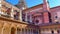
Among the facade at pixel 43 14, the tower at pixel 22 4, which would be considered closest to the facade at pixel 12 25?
the facade at pixel 43 14

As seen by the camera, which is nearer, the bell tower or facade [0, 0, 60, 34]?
facade [0, 0, 60, 34]

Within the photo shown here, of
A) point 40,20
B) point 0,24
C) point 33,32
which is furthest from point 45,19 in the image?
point 0,24

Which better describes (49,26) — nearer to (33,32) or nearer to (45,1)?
(33,32)

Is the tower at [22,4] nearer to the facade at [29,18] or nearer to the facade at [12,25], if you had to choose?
the facade at [29,18]

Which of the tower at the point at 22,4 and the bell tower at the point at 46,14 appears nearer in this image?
the bell tower at the point at 46,14

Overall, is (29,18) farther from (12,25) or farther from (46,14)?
(12,25)

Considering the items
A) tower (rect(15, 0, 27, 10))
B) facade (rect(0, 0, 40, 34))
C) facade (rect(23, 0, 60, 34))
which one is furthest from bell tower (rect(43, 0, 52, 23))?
tower (rect(15, 0, 27, 10))

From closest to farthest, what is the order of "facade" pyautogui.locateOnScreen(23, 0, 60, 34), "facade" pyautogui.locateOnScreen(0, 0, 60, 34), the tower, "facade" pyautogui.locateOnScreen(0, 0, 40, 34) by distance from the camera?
"facade" pyautogui.locateOnScreen(0, 0, 40, 34), "facade" pyautogui.locateOnScreen(0, 0, 60, 34), "facade" pyautogui.locateOnScreen(23, 0, 60, 34), the tower

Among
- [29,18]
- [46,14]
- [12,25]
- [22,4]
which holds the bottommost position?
[12,25]

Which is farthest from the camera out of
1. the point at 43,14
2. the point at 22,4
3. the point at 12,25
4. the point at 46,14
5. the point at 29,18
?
the point at 22,4

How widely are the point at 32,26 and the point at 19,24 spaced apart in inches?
102

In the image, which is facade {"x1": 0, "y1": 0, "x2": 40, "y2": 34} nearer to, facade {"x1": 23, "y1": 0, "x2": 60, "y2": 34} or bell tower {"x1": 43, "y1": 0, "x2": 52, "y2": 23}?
facade {"x1": 23, "y1": 0, "x2": 60, "y2": 34}

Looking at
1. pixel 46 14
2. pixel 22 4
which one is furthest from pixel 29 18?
pixel 22 4

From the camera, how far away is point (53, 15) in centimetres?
1795
